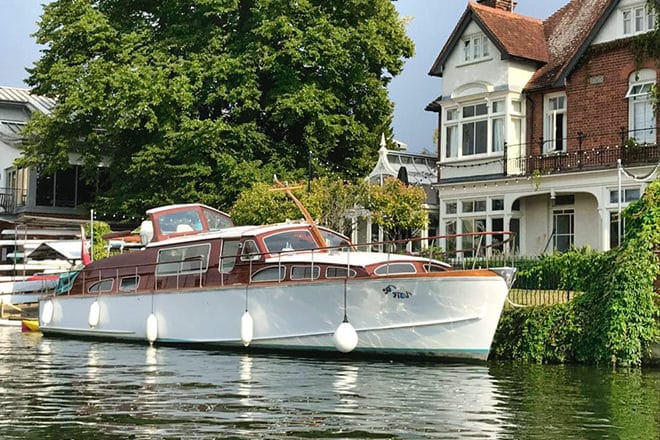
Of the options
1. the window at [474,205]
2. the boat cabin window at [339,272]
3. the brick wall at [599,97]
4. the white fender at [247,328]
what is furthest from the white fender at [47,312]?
the brick wall at [599,97]

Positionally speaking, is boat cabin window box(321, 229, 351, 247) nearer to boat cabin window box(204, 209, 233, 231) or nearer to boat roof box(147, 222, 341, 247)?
boat roof box(147, 222, 341, 247)

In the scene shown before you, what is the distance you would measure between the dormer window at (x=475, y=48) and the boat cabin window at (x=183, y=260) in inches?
593

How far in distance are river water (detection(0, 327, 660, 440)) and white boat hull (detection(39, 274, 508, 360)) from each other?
0.52 m

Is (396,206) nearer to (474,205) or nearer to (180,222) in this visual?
(474,205)

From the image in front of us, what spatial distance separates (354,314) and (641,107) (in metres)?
14.7

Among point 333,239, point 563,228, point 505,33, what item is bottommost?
point 333,239

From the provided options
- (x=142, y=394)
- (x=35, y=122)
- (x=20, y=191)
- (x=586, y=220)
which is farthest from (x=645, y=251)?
(x=20, y=191)

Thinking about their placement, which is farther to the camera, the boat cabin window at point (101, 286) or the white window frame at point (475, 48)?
the white window frame at point (475, 48)

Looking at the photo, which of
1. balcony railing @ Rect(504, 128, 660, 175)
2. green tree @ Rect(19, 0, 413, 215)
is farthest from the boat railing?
green tree @ Rect(19, 0, 413, 215)

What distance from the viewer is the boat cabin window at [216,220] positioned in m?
25.8

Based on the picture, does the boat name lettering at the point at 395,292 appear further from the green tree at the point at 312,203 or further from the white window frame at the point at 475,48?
the white window frame at the point at 475,48

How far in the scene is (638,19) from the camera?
30.2 meters

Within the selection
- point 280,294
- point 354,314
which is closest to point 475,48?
point 280,294

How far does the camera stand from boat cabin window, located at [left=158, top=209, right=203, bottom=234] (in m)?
25.1
